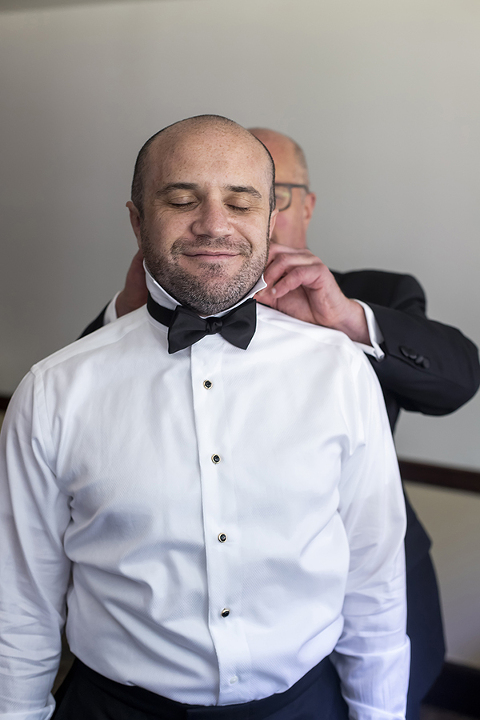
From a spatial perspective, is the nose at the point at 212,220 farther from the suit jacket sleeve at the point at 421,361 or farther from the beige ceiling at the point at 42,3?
the beige ceiling at the point at 42,3

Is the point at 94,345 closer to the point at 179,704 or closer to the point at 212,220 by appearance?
the point at 212,220

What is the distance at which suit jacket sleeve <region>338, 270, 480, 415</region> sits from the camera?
1.45m

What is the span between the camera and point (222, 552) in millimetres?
1068

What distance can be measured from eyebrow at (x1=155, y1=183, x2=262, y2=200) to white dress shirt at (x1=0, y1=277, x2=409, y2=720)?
8.2 inches

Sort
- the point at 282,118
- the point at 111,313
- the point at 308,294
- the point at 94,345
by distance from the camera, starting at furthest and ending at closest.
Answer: the point at 282,118, the point at 111,313, the point at 308,294, the point at 94,345

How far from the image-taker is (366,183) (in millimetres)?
2068

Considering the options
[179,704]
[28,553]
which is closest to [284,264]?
[28,553]

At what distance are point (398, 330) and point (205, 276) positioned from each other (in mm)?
610

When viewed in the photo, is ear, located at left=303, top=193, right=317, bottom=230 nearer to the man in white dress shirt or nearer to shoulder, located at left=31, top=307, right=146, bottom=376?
the man in white dress shirt

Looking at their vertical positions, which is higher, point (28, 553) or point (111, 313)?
point (111, 313)

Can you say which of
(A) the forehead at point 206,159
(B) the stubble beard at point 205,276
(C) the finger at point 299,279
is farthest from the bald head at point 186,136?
(C) the finger at point 299,279

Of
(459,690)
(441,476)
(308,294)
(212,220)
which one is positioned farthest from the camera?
(459,690)

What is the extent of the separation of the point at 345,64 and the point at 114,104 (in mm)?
882

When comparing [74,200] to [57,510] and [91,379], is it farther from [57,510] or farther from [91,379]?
[57,510]
